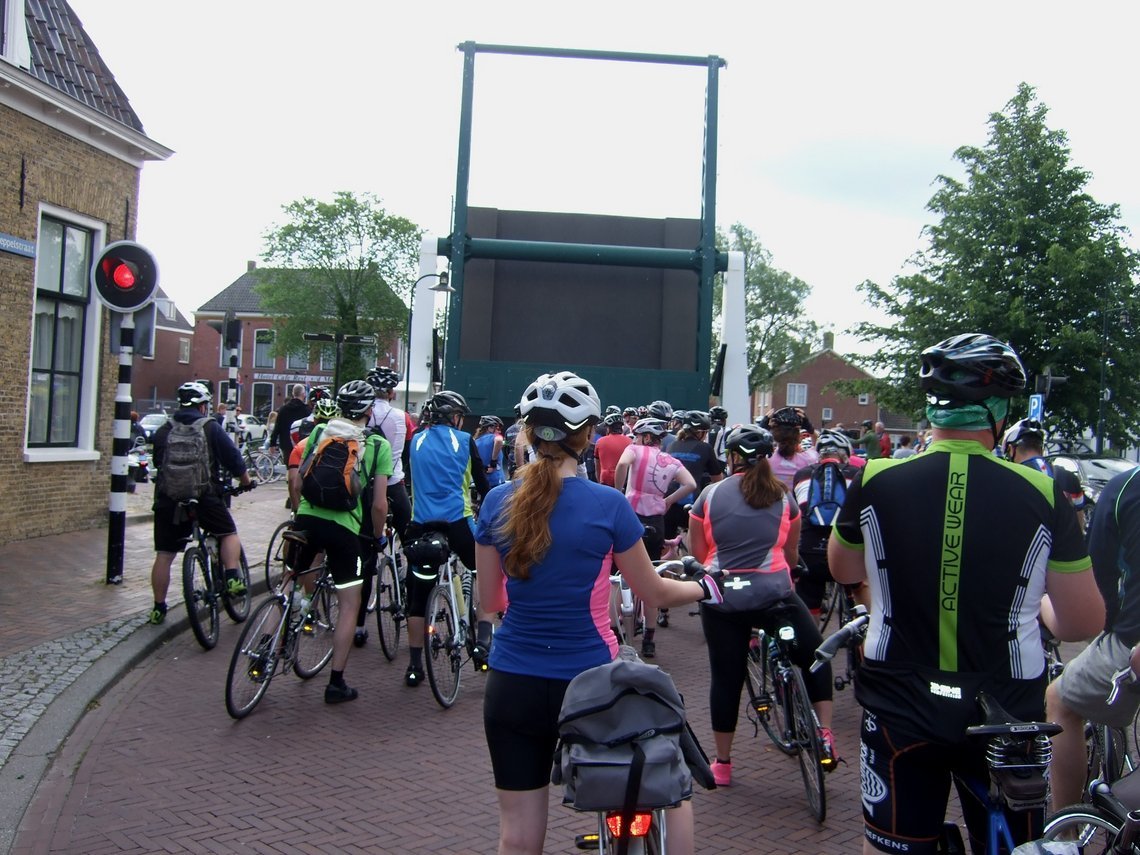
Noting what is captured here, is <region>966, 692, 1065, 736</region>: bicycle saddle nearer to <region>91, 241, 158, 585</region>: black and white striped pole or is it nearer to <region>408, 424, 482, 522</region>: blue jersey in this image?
<region>408, 424, 482, 522</region>: blue jersey

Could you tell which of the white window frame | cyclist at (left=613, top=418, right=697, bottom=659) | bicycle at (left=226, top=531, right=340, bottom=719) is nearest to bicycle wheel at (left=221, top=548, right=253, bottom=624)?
bicycle at (left=226, top=531, right=340, bottom=719)

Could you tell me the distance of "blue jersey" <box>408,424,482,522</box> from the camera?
6578 millimetres

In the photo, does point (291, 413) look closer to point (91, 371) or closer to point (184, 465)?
point (91, 371)

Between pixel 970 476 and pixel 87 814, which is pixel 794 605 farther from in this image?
pixel 87 814

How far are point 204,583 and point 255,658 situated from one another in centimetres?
207

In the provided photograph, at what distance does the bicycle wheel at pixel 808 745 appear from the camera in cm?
457

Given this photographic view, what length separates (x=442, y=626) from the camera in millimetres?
6520

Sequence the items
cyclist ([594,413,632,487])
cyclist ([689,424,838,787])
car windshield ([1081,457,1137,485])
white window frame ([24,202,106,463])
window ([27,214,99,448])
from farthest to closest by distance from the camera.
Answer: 1. car windshield ([1081,457,1137,485])
2. white window frame ([24,202,106,463])
3. window ([27,214,99,448])
4. cyclist ([594,413,632,487])
5. cyclist ([689,424,838,787])

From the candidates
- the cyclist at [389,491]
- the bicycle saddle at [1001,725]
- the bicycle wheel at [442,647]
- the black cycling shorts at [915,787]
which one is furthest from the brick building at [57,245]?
the bicycle saddle at [1001,725]

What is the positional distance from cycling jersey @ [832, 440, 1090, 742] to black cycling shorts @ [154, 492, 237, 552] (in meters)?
6.01

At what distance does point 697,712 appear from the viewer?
6305 millimetres

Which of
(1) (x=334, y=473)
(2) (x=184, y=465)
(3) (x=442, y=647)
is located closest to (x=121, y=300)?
(2) (x=184, y=465)

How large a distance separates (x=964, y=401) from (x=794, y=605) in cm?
245

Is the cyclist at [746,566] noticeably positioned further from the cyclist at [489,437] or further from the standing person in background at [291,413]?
the standing person in background at [291,413]
